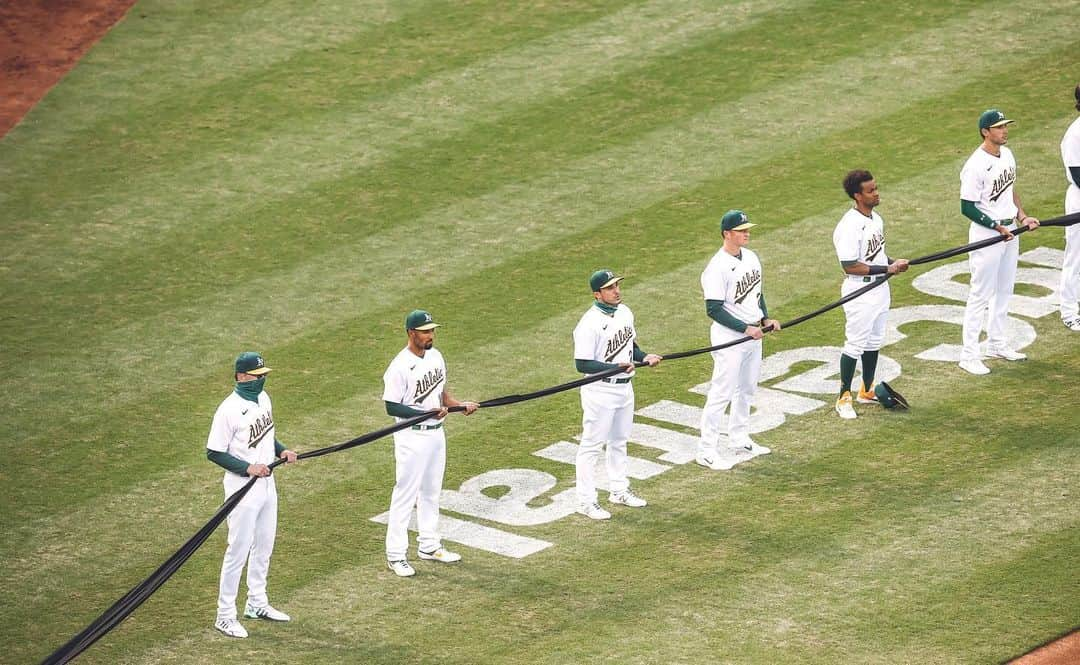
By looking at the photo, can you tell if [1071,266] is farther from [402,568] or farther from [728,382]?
[402,568]

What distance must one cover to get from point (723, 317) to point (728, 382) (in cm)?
52

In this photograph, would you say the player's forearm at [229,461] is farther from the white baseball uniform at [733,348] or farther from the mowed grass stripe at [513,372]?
the white baseball uniform at [733,348]

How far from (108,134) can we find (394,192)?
3.72 m

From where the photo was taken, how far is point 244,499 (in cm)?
984

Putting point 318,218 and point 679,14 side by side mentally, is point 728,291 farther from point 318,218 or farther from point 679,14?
point 679,14

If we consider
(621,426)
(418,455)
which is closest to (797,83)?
(621,426)

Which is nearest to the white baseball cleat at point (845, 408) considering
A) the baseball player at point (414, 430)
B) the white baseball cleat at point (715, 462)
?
the white baseball cleat at point (715, 462)

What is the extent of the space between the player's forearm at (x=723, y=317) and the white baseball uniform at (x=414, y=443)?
223cm

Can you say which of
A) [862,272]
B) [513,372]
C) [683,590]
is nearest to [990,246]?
[862,272]

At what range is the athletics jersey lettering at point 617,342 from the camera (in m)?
11.0

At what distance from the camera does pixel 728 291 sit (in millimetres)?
11547

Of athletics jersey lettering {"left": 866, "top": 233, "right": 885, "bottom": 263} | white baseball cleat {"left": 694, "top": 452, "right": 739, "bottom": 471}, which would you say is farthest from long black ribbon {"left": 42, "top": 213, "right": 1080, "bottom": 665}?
athletics jersey lettering {"left": 866, "top": 233, "right": 885, "bottom": 263}

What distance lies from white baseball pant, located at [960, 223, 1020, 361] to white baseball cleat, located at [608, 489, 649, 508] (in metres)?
3.37

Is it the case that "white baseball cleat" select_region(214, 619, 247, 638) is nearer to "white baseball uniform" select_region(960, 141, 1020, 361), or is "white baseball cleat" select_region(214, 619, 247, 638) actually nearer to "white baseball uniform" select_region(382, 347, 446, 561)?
"white baseball uniform" select_region(382, 347, 446, 561)
